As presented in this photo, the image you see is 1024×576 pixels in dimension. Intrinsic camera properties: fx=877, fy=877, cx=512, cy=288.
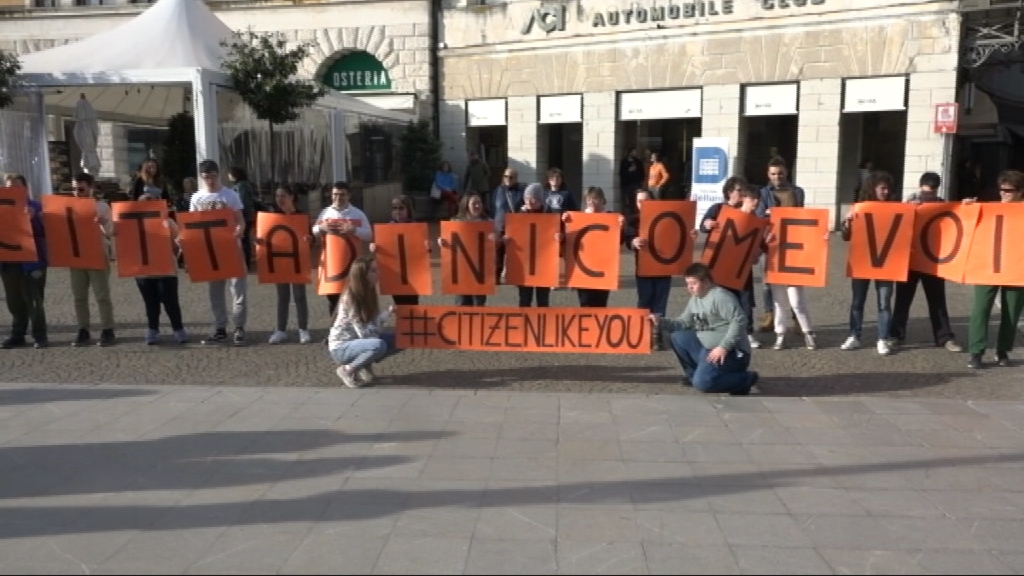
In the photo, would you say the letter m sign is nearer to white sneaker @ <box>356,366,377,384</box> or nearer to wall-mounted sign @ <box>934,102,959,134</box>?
wall-mounted sign @ <box>934,102,959,134</box>

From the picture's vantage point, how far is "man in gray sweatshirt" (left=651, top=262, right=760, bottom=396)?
7.06 meters

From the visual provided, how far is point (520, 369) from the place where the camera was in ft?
27.6

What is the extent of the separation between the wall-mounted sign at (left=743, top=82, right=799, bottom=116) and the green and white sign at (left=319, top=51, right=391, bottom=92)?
10539 millimetres

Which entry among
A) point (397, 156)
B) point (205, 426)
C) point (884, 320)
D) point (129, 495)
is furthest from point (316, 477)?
point (397, 156)

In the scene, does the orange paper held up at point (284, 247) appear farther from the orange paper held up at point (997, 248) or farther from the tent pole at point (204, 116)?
the orange paper held up at point (997, 248)

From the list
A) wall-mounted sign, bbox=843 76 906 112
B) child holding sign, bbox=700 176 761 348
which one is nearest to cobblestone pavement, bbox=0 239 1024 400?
child holding sign, bbox=700 176 761 348

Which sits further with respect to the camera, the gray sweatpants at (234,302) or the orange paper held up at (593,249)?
the gray sweatpants at (234,302)

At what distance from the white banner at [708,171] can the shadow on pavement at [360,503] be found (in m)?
12.2

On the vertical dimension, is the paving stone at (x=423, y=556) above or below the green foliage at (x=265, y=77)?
below

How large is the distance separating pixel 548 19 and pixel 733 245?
1612 cm

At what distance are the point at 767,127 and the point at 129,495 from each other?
64.8ft

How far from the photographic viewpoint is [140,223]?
920 cm

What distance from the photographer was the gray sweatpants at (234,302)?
934cm

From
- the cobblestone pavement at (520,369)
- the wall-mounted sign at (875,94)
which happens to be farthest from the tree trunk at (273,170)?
the wall-mounted sign at (875,94)
